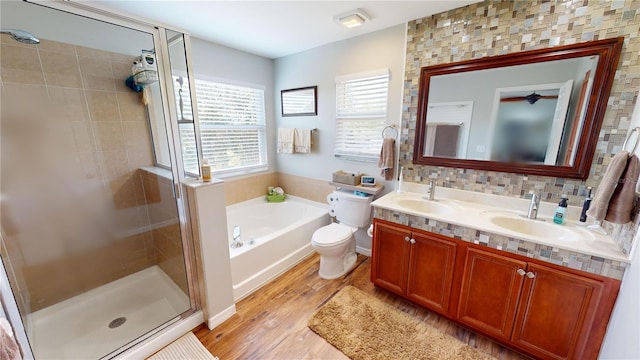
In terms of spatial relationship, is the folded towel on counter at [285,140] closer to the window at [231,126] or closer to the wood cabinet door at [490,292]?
the window at [231,126]

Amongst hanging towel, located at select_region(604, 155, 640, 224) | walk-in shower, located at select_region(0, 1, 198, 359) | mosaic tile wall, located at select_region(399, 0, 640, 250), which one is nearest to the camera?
hanging towel, located at select_region(604, 155, 640, 224)

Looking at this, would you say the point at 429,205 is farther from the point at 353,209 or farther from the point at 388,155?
the point at 353,209

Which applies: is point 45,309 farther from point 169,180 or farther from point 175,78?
point 175,78

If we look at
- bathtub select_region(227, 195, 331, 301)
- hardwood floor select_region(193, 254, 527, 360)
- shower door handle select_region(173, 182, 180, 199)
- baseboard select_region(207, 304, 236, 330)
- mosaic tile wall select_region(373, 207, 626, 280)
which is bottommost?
hardwood floor select_region(193, 254, 527, 360)

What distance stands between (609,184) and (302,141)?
2.62 m

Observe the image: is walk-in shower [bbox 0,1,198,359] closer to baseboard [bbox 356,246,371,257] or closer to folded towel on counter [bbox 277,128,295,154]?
folded towel on counter [bbox 277,128,295,154]

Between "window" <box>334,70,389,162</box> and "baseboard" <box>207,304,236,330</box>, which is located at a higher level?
"window" <box>334,70,389,162</box>

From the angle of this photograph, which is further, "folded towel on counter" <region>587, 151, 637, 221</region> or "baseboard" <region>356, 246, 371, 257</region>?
"baseboard" <region>356, 246, 371, 257</region>

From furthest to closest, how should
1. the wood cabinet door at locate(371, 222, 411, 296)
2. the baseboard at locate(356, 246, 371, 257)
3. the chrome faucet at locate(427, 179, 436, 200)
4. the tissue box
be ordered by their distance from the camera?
the baseboard at locate(356, 246, 371, 257)
the tissue box
the chrome faucet at locate(427, 179, 436, 200)
the wood cabinet door at locate(371, 222, 411, 296)

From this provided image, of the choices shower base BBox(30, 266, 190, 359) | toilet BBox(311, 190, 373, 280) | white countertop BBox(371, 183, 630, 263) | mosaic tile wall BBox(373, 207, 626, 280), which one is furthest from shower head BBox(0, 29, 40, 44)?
mosaic tile wall BBox(373, 207, 626, 280)

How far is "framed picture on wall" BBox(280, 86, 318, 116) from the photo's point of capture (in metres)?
2.96

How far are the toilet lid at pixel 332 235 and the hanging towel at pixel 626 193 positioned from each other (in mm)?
1739

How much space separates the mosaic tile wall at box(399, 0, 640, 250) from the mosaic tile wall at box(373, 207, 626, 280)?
168mm

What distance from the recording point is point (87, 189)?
203 cm
